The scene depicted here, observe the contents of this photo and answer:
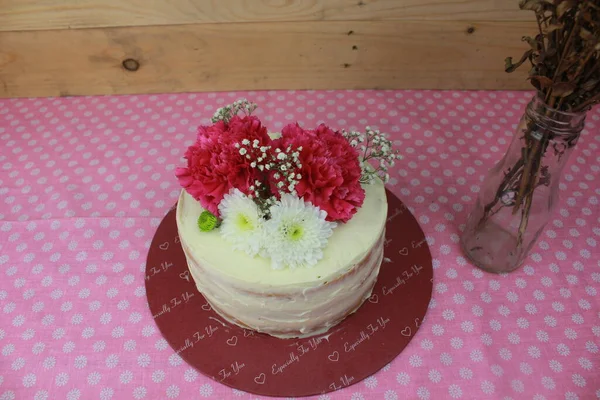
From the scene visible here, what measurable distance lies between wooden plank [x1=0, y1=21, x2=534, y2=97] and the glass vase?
→ 0.58 meters

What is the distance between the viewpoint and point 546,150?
837 mm

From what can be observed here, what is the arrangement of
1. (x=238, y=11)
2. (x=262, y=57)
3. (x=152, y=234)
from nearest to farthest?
(x=152, y=234)
(x=238, y=11)
(x=262, y=57)

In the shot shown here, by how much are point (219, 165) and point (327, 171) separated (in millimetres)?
171

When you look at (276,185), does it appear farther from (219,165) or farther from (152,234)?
(152,234)

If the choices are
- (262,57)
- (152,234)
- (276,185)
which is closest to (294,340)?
(276,185)

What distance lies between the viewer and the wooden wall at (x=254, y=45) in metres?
1.33

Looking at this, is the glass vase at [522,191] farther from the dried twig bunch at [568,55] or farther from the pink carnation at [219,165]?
the pink carnation at [219,165]

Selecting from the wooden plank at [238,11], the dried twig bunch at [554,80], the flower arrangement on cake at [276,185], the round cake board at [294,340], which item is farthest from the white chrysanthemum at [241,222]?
the wooden plank at [238,11]

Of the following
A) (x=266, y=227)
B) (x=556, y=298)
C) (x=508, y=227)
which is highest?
(x=266, y=227)

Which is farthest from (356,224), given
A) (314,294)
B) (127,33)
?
(127,33)

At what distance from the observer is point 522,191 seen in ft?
2.97

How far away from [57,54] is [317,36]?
2.55 ft

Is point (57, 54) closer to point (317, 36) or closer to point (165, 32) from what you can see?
point (165, 32)

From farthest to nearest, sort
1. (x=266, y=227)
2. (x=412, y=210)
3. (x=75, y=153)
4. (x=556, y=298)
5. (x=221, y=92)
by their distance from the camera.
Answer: (x=221, y=92)
(x=75, y=153)
(x=412, y=210)
(x=556, y=298)
(x=266, y=227)
